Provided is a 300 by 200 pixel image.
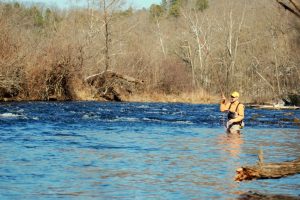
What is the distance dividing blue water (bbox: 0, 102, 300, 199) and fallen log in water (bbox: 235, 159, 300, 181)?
458 mm

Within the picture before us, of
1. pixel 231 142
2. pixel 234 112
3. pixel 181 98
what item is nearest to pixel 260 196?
pixel 231 142

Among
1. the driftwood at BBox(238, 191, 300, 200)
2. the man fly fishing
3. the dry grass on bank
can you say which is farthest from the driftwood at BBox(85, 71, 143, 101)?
the driftwood at BBox(238, 191, 300, 200)

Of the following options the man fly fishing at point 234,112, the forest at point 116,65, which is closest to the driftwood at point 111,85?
the forest at point 116,65

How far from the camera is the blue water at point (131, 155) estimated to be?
1011 centimetres

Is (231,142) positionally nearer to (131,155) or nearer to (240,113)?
(240,113)

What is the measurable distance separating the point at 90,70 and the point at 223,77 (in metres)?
20.3

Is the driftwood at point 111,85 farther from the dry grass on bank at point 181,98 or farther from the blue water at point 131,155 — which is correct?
the blue water at point 131,155

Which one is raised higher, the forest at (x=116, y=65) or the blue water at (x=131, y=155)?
the forest at (x=116, y=65)

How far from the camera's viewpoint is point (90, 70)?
145 ft

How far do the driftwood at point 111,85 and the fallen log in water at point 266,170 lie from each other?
1307 inches

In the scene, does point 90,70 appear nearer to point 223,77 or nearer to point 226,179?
point 223,77

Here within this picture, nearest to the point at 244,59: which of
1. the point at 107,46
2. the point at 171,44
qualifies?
the point at 171,44

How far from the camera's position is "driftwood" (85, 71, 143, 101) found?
141 ft

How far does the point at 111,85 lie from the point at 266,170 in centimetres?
3469
